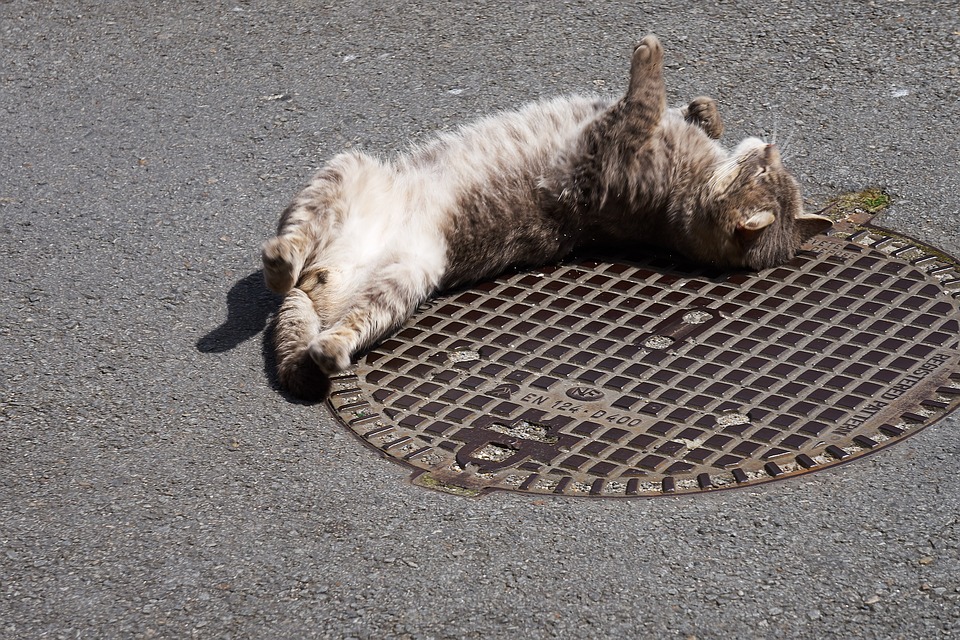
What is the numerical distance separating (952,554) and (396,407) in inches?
74.8

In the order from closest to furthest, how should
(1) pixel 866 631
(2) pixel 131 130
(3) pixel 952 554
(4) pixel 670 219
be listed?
(1) pixel 866 631
(3) pixel 952 554
(4) pixel 670 219
(2) pixel 131 130

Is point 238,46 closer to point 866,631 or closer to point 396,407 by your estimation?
point 396,407

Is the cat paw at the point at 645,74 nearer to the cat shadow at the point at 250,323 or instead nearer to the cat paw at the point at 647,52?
the cat paw at the point at 647,52

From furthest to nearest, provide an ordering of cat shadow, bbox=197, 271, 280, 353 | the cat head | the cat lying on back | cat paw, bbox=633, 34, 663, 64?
1. cat paw, bbox=633, 34, 663, 64
2. the cat head
3. the cat lying on back
4. cat shadow, bbox=197, 271, 280, 353

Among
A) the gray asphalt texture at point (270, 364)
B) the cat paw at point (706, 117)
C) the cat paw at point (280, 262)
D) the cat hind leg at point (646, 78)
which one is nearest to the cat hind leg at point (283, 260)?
the cat paw at point (280, 262)

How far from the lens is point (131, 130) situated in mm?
6148

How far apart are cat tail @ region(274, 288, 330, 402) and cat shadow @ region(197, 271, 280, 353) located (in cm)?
18

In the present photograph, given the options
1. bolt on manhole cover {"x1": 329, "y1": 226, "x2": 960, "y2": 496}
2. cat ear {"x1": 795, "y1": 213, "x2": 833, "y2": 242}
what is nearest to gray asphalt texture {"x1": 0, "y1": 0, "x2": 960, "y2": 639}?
bolt on manhole cover {"x1": 329, "y1": 226, "x2": 960, "y2": 496}

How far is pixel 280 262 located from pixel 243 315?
48cm

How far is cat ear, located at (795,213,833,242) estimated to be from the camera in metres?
4.74

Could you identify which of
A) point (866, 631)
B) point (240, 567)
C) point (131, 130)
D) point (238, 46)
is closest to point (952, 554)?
point (866, 631)

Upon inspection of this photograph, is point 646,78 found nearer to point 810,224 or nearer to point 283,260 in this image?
point 810,224

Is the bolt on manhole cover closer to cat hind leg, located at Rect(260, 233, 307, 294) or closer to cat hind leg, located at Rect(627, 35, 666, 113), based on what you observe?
cat hind leg, located at Rect(260, 233, 307, 294)

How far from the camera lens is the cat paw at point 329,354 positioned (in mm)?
3969
